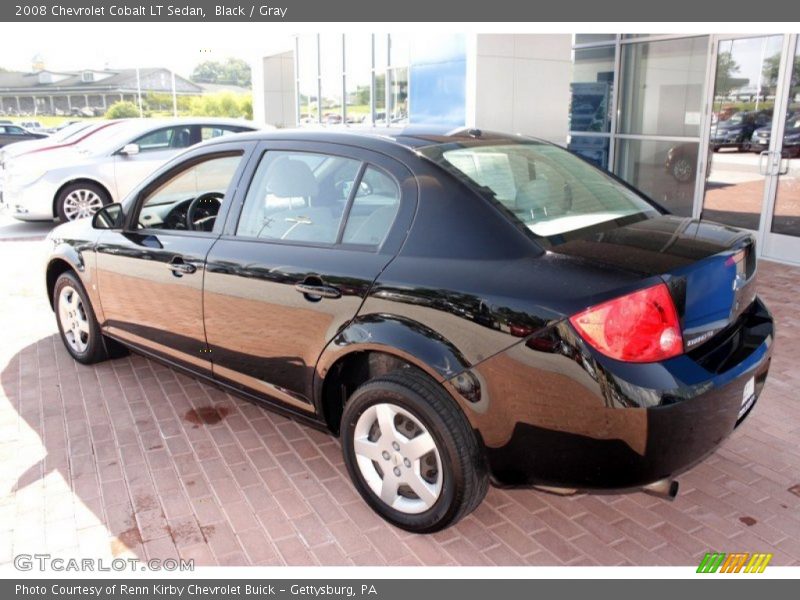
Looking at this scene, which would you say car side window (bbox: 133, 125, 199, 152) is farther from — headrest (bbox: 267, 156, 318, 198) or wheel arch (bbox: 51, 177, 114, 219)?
headrest (bbox: 267, 156, 318, 198)

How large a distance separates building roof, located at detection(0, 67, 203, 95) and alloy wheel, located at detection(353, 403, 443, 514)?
307 ft

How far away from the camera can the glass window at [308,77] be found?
18.3 m

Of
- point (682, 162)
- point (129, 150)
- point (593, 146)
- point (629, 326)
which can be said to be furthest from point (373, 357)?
point (129, 150)

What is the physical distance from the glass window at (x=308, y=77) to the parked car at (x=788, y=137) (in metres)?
12.8

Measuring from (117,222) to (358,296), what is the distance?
232cm

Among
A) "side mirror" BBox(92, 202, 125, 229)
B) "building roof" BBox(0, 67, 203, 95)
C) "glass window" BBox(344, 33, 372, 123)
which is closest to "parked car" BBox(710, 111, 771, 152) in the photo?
"side mirror" BBox(92, 202, 125, 229)

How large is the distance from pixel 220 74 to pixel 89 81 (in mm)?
16750

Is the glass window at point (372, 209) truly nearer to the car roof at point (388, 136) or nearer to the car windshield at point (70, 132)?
the car roof at point (388, 136)

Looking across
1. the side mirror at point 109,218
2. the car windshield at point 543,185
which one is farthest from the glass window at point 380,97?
the car windshield at point 543,185

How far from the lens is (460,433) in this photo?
2.64m

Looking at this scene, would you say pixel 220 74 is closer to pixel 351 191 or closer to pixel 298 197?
pixel 298 197

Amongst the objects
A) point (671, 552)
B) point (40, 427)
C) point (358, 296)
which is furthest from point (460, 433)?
point (40, 427)

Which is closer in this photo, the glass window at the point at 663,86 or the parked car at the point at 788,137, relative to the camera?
the parked car at the point at 788,137

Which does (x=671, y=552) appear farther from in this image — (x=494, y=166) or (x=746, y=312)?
(x=494, y=166)
